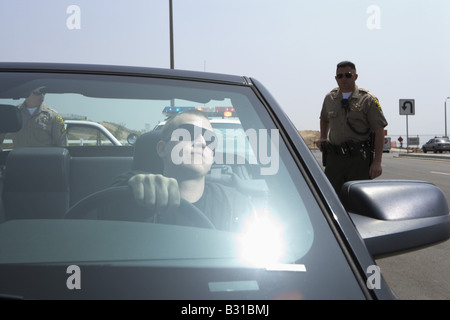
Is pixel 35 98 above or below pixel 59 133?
above

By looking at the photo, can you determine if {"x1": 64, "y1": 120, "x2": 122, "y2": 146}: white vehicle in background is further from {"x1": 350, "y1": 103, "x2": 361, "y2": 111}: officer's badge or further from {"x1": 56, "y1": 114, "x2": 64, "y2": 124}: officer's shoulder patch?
{"x1": 350, "y1": 103, "x2": 361, "y2": 111}: officer's badge

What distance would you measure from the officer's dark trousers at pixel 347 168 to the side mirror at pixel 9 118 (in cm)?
384

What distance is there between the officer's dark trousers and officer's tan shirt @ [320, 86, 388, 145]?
179 mm

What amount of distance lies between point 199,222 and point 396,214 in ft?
1.96

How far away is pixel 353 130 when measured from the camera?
5309mm

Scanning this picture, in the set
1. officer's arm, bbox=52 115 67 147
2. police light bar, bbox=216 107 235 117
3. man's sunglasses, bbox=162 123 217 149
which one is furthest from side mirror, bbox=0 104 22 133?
police light bar, bbox=216 107 235 117

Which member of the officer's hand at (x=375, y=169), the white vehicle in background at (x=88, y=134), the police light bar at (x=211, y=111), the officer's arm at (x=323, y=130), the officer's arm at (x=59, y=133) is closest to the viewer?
the police light bar at (x=211, y=111)

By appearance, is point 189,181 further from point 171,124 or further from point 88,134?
point 88,134

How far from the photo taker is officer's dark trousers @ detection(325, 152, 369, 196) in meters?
5.29

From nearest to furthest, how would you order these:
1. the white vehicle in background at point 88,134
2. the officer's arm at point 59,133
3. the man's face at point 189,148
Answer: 1. the man's face at point 189,148
2. the officer's arm at point 59,133
3. the white vehicle in background at point 88,134

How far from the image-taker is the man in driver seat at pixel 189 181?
5.06 feet

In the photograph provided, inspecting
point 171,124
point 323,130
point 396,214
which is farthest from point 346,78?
point 396,214

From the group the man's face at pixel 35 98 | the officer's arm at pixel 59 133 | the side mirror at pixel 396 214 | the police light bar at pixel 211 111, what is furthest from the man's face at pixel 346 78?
the side mirror at pixel 396 214

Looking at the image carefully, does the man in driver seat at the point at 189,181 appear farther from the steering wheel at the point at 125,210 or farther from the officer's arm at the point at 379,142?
the officer's arm at the point at 379,142
